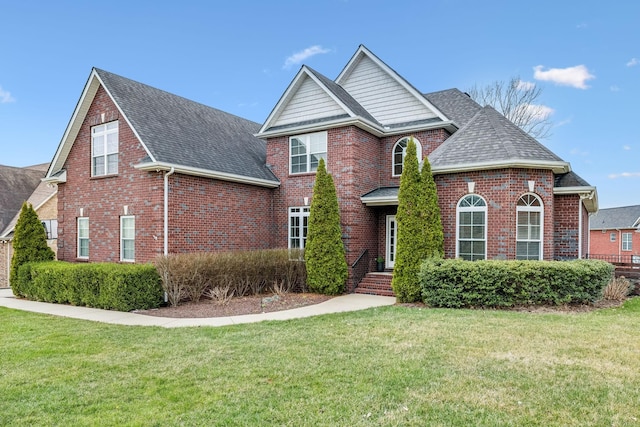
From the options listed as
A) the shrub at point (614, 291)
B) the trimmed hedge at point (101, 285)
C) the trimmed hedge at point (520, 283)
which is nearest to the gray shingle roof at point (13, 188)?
the trimmed hedge at point (101, 285)

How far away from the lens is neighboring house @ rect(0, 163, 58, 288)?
1942 centimetres

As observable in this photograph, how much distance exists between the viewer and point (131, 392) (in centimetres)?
470

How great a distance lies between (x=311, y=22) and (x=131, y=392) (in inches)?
619

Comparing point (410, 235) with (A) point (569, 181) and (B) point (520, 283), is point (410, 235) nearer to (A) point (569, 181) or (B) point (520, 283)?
(B) point (520, 283)

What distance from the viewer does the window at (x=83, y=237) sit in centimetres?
1450

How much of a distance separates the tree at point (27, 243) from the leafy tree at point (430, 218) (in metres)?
12.7

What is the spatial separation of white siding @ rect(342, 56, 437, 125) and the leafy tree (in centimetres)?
409

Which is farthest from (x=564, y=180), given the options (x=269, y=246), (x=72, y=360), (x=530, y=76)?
(x=530, y=76)

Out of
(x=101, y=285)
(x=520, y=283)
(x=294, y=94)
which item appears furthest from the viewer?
(x=294, y=94)

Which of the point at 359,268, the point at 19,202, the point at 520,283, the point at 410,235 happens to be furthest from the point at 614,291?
the point at 19,202

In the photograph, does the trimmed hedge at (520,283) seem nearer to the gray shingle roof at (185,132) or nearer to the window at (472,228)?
the window at (472,228)

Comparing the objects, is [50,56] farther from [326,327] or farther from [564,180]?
[564,180]

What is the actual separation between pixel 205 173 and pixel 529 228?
995 cm

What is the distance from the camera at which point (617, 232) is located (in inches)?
1567
